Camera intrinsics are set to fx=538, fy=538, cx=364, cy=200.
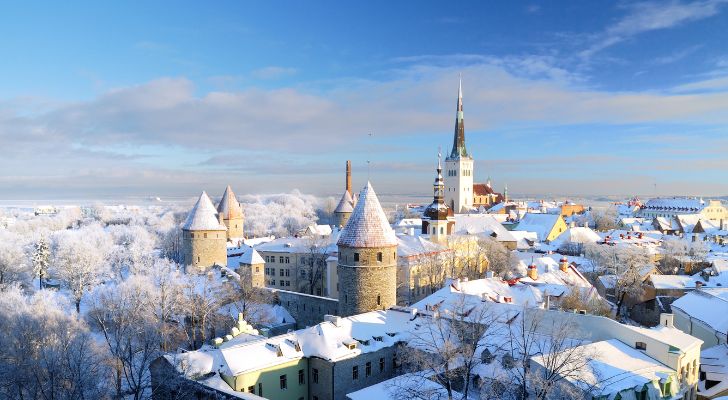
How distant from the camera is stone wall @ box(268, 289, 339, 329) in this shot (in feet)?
111

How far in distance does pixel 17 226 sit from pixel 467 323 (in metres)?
112

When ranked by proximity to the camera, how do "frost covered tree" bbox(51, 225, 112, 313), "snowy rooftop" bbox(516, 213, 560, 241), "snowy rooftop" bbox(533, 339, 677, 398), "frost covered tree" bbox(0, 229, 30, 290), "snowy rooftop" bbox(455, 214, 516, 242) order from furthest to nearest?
"snowy rooftop" bbox(516, 213, 560, 241)
"snowy rooftop" bbox(455, 214, 516, 242)
"frost covered tree" bbox(0, 229, 30, 290)
"frost covered tree" bbox(51, 225, 112, 313)
"snowy rooftop" bbox(533, 339, 677, 398)

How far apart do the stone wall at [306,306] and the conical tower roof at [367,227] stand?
5.74 metres

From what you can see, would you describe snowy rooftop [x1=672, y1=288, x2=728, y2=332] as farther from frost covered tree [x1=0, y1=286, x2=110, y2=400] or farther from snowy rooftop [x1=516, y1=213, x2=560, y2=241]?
snowy rooftop [x1=516, y1=213, x2=560, y2=241]

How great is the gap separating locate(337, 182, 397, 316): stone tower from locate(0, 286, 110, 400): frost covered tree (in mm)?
12552

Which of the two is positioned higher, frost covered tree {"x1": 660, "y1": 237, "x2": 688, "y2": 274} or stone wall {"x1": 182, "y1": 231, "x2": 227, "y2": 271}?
stone wall {"x1": 182, "y1": 231, "x2": 227, "y2": 271}

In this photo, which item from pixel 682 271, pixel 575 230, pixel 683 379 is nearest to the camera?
pixel 683 379

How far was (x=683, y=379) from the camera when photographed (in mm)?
21484

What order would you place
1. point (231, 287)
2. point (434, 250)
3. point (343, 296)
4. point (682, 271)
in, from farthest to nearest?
point (682, 271)
point (434, 250)
point (231, 287)
point (343, 296)

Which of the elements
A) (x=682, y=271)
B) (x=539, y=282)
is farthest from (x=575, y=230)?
(x=539, y=282)

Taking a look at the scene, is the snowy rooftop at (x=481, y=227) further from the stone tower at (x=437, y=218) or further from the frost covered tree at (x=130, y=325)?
the frost covered tree at (x=130, y=325)

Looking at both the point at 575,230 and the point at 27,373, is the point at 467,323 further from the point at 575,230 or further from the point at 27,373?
the point at 575,230

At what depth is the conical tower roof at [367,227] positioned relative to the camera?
29156mm

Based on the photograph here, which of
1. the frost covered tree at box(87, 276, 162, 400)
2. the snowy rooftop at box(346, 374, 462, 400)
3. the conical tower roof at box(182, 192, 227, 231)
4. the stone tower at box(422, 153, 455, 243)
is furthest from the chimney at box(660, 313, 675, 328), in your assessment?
the conical tower roof at box(182, 192, 227, 231)
